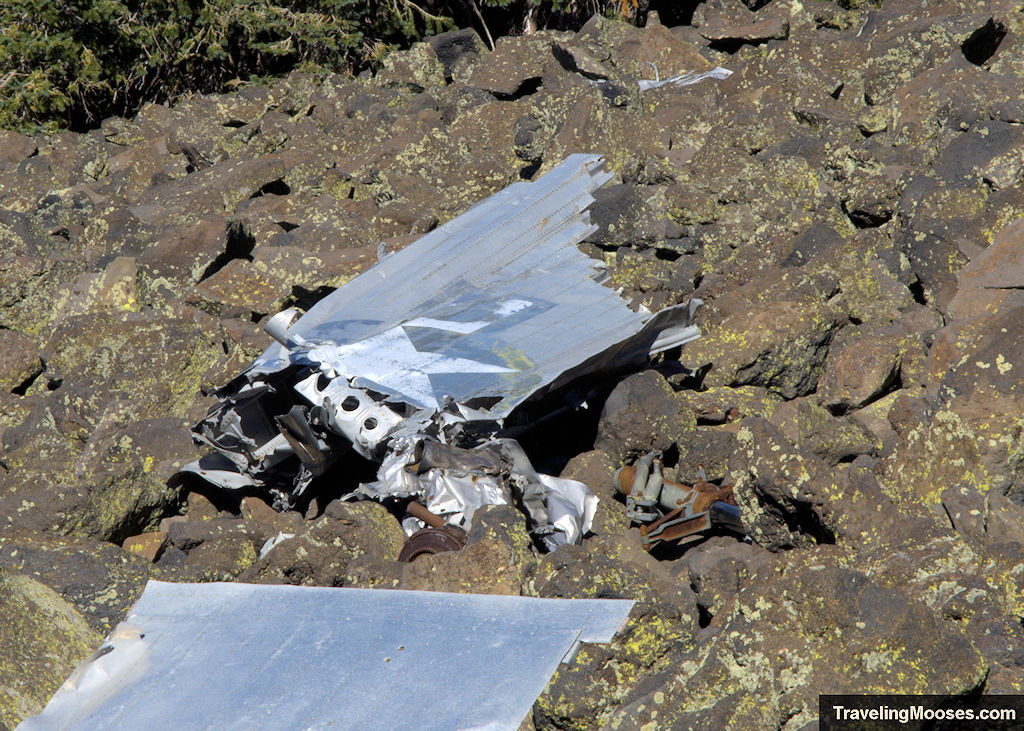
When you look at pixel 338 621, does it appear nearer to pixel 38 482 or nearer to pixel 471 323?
pixel 471 323

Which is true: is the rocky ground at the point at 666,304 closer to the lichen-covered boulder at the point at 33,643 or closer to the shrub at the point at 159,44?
the lichen-covered boulder at the point at 33,643

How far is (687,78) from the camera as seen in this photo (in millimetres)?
10281

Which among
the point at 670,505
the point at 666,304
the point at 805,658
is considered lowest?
the point at 670,505

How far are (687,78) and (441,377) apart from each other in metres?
6.25

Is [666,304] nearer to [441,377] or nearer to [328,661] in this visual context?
[441,377]

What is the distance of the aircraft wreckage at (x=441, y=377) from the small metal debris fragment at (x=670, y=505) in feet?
0.72

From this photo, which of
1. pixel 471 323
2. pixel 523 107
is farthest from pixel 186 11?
pixel 471 323

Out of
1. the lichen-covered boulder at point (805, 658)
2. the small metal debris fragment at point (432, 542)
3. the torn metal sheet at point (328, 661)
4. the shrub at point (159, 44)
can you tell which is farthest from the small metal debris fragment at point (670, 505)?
the shrub at point (159, 44)

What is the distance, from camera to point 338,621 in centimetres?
333

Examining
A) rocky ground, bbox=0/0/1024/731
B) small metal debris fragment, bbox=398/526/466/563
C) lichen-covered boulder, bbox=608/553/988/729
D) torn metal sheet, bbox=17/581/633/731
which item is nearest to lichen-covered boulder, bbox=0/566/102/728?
rocky ground, bbox=0/0/1024/731

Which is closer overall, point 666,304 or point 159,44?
point 666,304

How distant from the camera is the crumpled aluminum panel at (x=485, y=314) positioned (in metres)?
5.18

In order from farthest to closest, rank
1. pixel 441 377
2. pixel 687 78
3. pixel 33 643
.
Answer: pixel 687 78 < pixel 441 377 < pixel 33 643

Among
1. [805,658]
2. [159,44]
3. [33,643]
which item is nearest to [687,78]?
[159,44]
